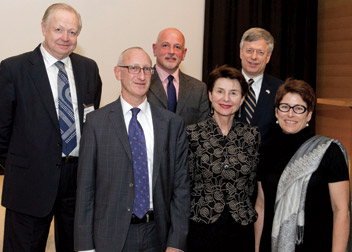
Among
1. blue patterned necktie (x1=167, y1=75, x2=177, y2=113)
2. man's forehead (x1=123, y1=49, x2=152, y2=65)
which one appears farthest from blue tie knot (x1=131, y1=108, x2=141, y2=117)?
blue patterned necktie (x1=167, y1=75, x2=177, y2=113)

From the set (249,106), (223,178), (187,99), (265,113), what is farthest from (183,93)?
(223,178)

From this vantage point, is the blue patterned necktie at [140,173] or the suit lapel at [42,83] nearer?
the blue patterned necktie at [140,173]

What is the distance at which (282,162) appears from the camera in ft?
7.83

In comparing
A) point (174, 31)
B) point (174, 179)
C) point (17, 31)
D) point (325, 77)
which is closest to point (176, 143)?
point (174, 179)

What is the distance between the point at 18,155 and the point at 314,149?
164cm

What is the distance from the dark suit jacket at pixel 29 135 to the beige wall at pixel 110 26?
2.03 metres

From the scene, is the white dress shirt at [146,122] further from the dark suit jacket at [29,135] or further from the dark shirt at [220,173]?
the dark suit jacket at [29,135]

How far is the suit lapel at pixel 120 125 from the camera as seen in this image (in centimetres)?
213

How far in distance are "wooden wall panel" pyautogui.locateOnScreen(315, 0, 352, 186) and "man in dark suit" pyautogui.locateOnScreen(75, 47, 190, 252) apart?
4.66 metres

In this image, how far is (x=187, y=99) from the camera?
3.12 meters

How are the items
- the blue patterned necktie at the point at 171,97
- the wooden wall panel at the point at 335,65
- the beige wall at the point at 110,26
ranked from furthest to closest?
the wooden wall panel at the point at 335,65
the beige wall at the point at 110,26
the blue patterned necktie at the point at 171,97

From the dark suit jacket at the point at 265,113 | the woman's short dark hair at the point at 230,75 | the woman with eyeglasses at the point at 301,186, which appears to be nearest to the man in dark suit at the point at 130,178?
the woman's short dark hair at the point at 230,75

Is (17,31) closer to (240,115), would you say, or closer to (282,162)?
(240,115)

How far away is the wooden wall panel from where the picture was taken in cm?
651
